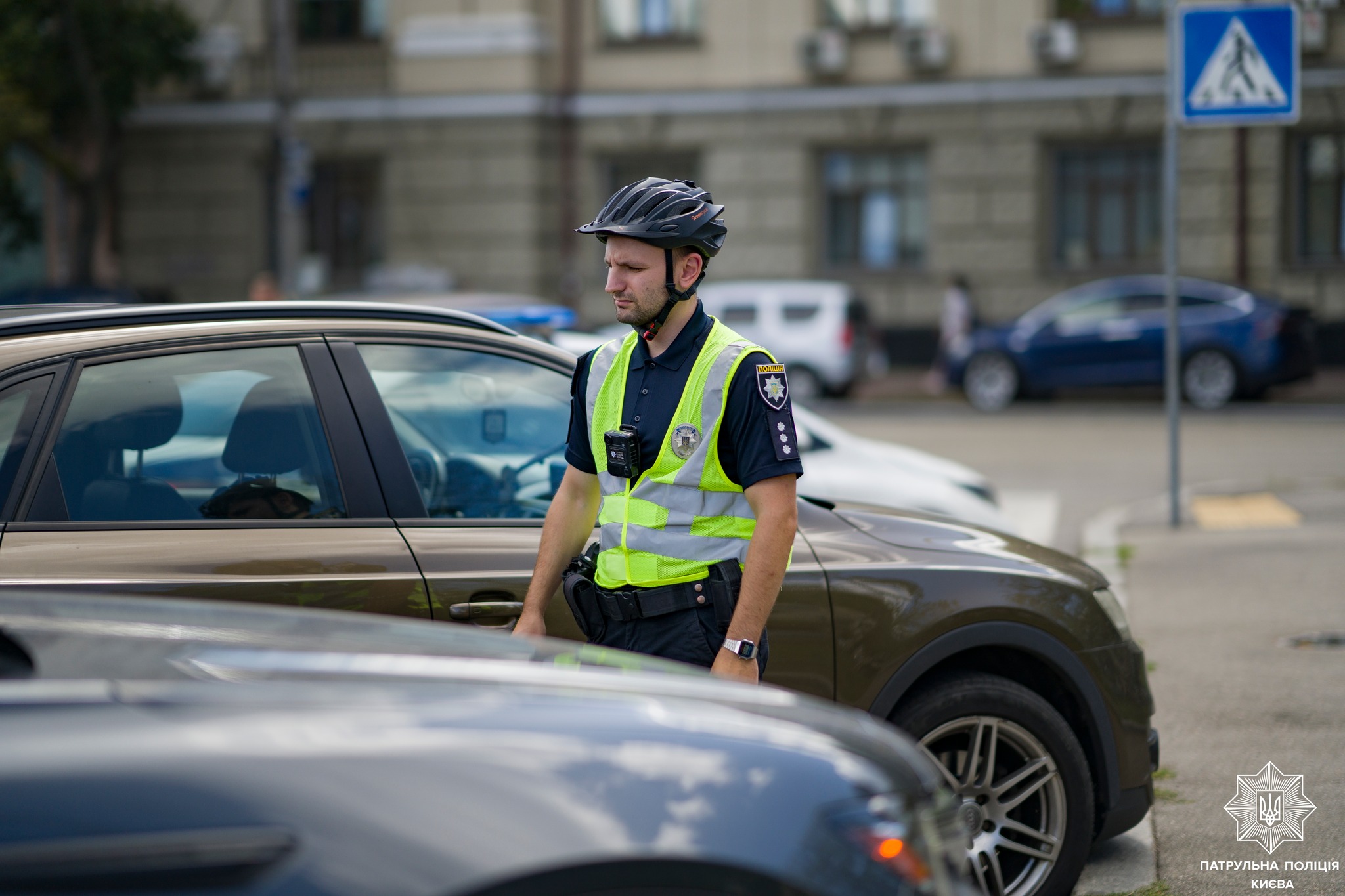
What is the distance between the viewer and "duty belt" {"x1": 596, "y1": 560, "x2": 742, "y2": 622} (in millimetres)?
3207

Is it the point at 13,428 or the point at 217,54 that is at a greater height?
the point at 217,54

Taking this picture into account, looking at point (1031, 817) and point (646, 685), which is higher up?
point (646, 685)

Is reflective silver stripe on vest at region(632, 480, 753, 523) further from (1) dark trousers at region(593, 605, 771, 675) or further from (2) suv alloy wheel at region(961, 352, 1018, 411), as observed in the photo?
(2) suv alloy wheel at region(961, 352, 1018, 411)

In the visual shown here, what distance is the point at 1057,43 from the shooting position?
24.7m

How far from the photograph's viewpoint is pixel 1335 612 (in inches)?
299

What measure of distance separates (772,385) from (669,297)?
297 mm

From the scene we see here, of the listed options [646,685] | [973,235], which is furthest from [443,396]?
[973,235]

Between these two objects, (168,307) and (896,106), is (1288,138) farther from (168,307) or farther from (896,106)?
(168,307)

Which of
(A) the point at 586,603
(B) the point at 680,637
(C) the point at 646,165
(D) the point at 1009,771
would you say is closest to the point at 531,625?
(A) the point at 586,603

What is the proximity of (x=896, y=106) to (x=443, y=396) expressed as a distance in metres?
22.8

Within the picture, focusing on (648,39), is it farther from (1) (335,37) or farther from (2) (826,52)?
(1) (335,37)

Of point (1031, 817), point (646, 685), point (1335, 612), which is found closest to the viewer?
point (646, 685)

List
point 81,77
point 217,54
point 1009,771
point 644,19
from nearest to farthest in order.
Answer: point 1009,771
point 81,77
point 644,19
point 217,54

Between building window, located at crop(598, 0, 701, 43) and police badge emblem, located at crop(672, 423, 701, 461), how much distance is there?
24652mm
